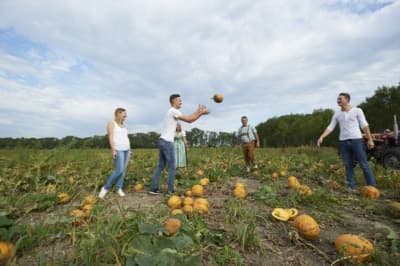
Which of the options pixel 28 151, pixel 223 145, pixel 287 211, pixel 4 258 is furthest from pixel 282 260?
pixel 223 145

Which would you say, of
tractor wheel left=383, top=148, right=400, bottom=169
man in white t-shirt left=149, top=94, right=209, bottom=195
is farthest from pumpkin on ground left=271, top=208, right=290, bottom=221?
tractor wheel left=383, top=148, right=400, bottom=169

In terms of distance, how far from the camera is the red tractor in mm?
7588

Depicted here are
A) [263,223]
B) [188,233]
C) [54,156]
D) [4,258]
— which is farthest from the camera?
[54,156]

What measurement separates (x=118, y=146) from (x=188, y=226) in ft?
9.43

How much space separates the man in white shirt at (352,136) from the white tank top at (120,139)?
4.53m

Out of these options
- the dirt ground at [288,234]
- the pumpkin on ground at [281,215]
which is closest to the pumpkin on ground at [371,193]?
the dirt ground at [288,234]

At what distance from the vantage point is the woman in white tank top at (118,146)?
13.9ft

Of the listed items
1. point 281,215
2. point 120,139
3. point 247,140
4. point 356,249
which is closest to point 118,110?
point 120,139

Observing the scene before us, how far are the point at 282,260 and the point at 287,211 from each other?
975 millimetres

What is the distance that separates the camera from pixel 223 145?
37.6ft

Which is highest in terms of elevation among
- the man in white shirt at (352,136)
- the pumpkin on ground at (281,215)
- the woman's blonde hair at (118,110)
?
the woman's blonde hair at (118,110)

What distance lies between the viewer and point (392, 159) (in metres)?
7.68

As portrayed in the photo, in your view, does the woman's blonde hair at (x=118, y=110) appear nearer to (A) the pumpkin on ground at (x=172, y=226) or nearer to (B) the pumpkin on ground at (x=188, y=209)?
(B) the pumpkin on ground at (x=188, y=209)

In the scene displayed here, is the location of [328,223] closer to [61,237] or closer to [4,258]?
[61,237]
